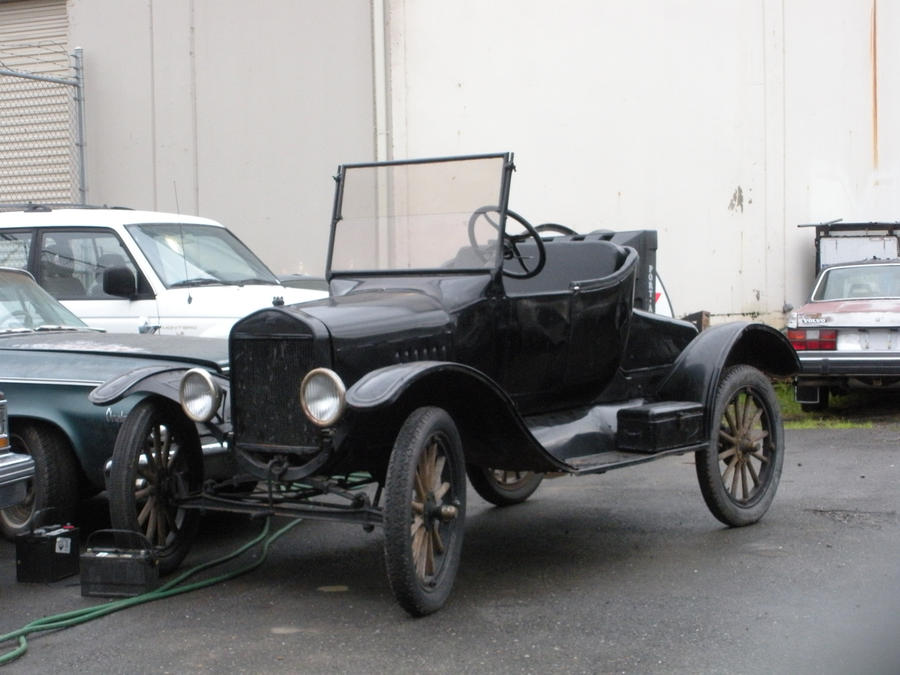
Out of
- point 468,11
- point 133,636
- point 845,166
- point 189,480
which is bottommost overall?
point 133,636

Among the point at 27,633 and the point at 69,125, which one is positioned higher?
the point at 69,125

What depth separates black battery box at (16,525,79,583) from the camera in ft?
19.0

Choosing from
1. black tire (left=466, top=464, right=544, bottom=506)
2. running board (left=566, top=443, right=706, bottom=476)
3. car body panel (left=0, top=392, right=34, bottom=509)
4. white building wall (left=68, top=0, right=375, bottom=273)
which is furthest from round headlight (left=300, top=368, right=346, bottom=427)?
white building wall (left=68, top=0, right=375, bottom=273)

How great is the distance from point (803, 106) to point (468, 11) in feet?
13.9

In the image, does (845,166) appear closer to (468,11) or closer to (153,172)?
(468,11)

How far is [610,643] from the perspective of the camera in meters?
4.64

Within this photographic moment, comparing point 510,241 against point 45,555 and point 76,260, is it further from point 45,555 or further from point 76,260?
point 76,260

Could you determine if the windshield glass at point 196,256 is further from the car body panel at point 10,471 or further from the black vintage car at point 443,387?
the car body panel at point 10,471

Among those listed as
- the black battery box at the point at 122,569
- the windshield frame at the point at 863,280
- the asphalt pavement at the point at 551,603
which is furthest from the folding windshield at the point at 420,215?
the windshield frame at the point at 863,280

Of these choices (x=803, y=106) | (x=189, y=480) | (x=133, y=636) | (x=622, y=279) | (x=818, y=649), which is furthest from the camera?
(x=803, y=106)

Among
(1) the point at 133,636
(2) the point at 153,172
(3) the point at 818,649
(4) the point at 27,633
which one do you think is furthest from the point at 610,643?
(2) the point at 153,172

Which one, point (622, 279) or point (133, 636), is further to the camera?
point (622, 279)

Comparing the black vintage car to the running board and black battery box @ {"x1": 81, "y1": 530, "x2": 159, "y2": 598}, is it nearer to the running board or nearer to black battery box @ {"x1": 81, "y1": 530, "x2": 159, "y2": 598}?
the running board

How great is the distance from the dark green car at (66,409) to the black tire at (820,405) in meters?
6.91
